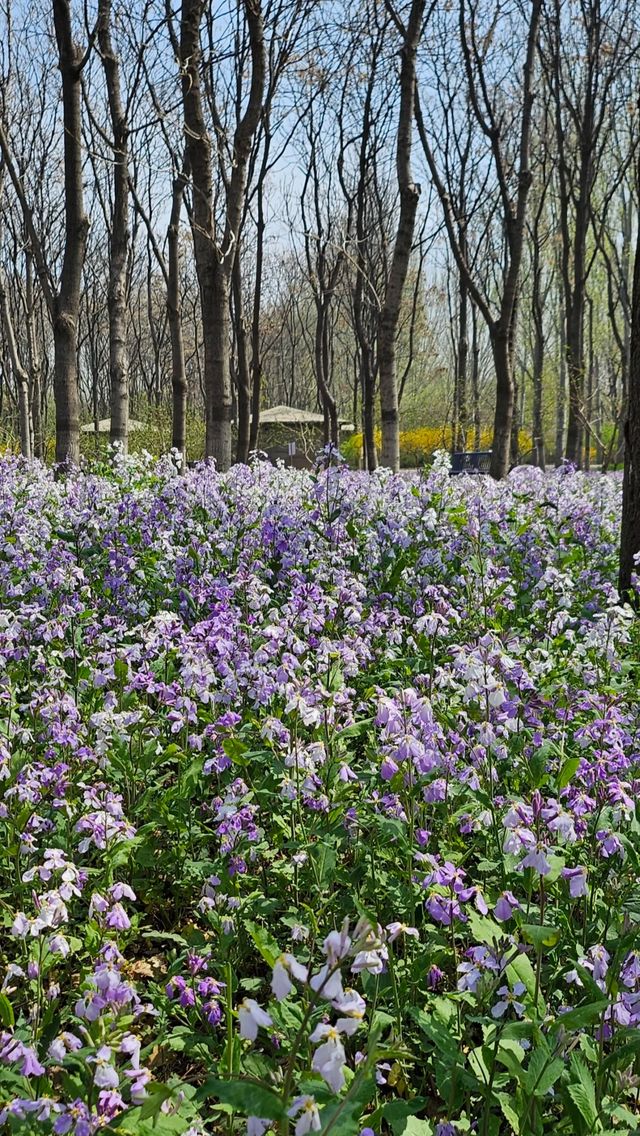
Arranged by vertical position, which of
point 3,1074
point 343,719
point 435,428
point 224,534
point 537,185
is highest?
point 537,185

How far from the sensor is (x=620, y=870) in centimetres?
239

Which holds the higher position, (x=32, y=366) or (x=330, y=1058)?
(x=32, y=366)

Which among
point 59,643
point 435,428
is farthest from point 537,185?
point 59,643

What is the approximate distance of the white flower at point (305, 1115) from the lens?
126 cm

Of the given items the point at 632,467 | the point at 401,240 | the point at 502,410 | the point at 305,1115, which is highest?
the point at 401,240

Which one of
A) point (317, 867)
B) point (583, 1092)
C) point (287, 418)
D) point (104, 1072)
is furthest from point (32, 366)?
point (583, 1092)

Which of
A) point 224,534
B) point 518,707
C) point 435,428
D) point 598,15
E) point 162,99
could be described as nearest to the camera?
point 518,707

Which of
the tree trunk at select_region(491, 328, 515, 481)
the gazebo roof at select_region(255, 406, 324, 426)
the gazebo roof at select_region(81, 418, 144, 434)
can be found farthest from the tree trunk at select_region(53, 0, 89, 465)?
the gazebo roof at select_region(255, 406, 324, 426)

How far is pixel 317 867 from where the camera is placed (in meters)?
2.60

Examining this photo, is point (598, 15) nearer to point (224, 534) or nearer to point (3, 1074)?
point (224, 534)

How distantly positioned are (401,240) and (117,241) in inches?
173

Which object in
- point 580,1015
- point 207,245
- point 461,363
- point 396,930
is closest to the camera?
point 580,1015

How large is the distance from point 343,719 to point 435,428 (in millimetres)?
40120

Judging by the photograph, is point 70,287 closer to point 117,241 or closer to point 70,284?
point 70,284
